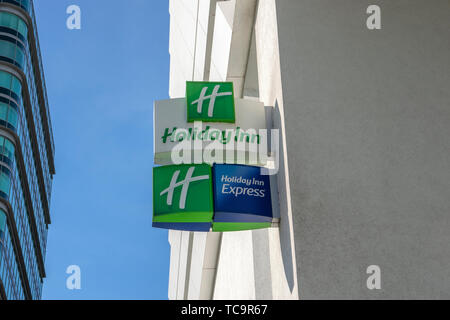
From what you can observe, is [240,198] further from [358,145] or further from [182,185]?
[358,145]

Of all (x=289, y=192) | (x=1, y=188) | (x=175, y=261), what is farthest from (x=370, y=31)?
(x=1, y=188)

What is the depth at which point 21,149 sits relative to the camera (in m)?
43.3

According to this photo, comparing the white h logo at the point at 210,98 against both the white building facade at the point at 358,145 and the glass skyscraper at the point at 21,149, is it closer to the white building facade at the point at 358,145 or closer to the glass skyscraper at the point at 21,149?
the white building facade at the point at 358,145

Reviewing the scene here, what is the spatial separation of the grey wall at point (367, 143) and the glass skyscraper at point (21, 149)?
1423 inches

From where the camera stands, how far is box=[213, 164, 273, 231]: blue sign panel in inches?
221

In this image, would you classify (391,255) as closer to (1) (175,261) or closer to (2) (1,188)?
(1) (175,261)

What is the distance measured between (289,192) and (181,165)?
116cm

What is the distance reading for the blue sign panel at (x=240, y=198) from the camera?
18.5ft

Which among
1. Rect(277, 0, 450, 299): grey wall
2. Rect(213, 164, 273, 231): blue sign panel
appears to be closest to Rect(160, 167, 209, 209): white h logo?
Rect(213, 164, 273, 231): blue sign panel

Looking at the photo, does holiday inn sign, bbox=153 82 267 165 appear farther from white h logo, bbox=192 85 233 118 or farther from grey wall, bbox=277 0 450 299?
grey wall, bbox=277 0 450 299

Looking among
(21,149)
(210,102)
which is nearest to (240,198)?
(210,102)

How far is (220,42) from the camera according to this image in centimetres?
957

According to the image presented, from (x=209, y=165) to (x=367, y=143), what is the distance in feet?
5.01

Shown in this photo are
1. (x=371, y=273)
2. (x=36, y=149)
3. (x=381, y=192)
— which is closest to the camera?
(x=371, y=273)
